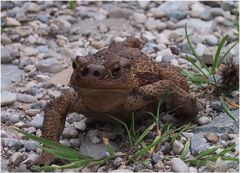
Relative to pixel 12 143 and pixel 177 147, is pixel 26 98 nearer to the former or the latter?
pixel 12 143

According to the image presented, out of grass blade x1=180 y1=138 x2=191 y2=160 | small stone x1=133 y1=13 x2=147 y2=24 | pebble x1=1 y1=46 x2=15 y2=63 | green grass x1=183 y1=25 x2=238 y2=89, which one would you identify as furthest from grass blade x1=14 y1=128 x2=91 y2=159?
small stone x1=133 y1=13 x2=147 y2=24

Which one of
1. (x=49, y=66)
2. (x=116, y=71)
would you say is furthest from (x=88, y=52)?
(x=116, y=71)

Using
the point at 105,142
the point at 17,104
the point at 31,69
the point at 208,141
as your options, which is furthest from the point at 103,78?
the point at 31,69

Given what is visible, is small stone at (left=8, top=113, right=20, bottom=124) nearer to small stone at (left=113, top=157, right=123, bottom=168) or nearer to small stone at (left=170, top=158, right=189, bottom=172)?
small stone at (left=113, top=157, right=123, bottom=168)

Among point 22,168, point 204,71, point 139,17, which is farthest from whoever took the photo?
point 139,17

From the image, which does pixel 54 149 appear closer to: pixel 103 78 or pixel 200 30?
pixel 103 78

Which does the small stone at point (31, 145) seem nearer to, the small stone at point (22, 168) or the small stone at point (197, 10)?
the small stone at point (22, 168)
